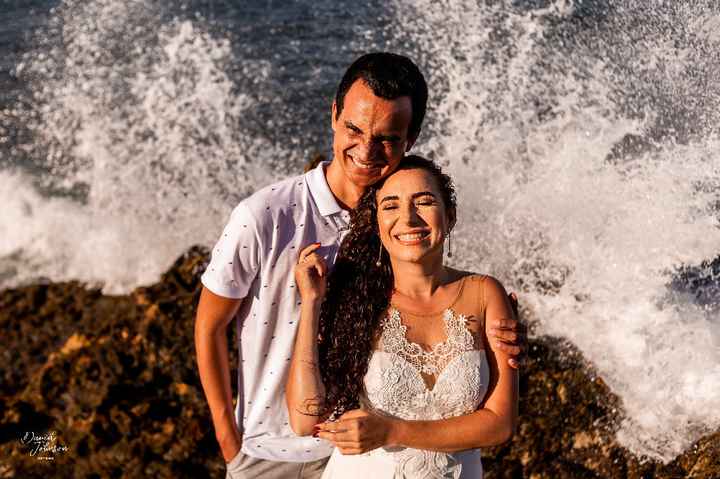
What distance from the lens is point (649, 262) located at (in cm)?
573

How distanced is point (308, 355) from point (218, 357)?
1.82ft

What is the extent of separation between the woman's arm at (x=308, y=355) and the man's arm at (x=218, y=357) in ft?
1.08

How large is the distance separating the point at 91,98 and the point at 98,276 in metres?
2.72

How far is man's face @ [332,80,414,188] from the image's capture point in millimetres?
2631

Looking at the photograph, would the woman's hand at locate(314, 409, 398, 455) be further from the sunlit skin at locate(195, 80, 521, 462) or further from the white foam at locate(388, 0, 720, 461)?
the white foam at locate(388, 0, 720, 461)

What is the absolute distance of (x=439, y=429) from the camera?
8.57ft

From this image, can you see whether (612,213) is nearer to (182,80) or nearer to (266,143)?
(266,143)

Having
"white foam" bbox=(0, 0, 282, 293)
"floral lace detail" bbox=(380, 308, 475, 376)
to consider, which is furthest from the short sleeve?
"white foam" bbox=(0, 0, 282, 293)

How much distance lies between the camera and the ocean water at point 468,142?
17.7ft

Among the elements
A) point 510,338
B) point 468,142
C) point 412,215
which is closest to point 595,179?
point 468,142

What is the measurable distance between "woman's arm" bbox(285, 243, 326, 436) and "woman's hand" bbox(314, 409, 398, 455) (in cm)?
10

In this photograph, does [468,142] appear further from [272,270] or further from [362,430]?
[362,430]

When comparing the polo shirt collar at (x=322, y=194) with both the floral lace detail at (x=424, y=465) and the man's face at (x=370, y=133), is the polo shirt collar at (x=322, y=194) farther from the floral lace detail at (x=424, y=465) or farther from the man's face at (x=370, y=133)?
the floral lace detail at (x=424, y=465)

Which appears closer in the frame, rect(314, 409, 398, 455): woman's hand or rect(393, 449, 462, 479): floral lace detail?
rect(314, 409, 398, 455): woman's hand
